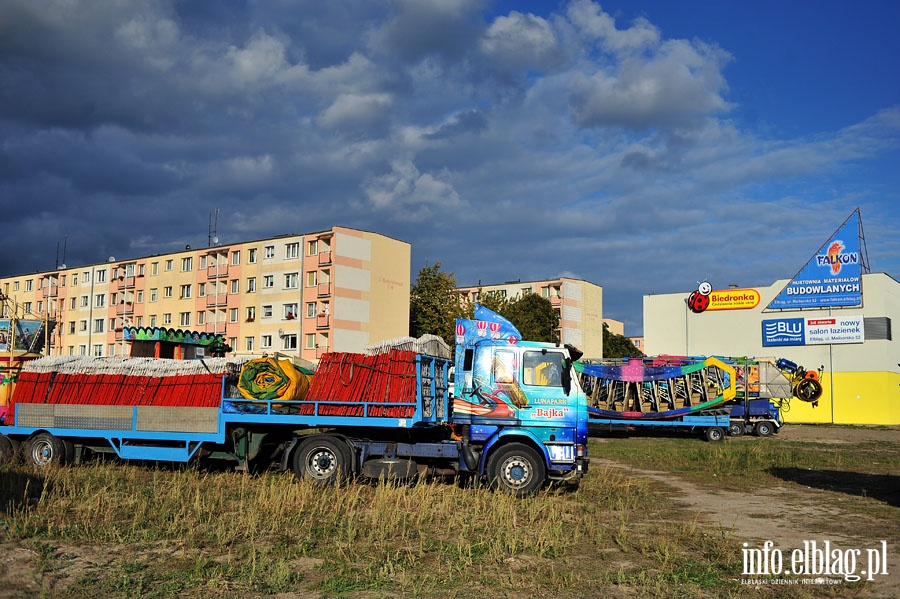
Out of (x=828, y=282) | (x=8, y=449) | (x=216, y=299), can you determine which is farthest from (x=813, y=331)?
(x=8, y=449)

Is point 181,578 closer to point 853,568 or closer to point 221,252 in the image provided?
point 853,568

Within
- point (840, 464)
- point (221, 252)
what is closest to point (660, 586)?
point (840, 464)

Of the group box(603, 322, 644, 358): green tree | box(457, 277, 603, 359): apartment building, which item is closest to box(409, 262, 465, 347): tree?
box(457, 277, 603, 359): apartment building

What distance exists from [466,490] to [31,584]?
24.1ft

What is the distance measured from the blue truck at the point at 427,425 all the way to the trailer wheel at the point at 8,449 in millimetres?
2623

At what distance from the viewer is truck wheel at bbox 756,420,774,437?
31719mm

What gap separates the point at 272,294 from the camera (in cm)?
6106

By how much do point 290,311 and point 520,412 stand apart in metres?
47.9

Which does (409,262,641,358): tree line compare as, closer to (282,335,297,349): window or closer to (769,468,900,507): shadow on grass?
(282,335,297,349): window

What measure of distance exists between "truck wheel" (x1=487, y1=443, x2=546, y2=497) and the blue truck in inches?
0.7

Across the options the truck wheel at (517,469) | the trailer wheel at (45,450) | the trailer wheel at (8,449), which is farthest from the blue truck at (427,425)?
the trailer wheel at (8,449)

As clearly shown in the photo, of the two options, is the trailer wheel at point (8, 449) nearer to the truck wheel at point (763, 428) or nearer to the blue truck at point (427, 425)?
the blue truck at point (427, 425)

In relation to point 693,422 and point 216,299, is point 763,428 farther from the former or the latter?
point 216,299

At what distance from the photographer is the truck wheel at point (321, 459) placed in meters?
14.1
